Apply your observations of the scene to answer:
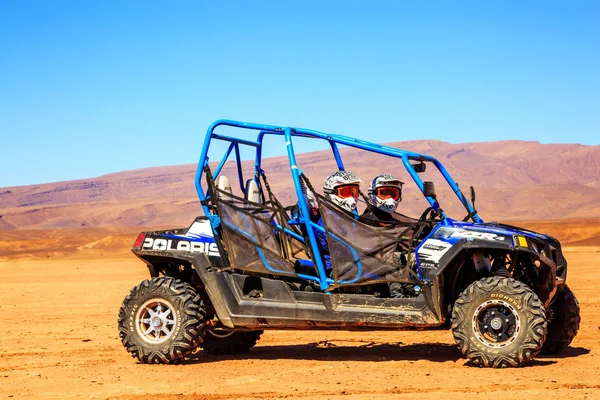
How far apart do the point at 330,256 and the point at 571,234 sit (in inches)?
1887

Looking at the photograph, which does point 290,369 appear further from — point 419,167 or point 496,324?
point 419,167

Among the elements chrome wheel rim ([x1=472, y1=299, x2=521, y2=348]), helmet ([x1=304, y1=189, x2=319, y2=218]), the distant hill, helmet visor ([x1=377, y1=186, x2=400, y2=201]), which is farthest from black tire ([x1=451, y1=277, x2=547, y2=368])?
the distant hill

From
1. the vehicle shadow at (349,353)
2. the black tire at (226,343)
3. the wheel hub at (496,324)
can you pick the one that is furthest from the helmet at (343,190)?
the black tire at (226,343)

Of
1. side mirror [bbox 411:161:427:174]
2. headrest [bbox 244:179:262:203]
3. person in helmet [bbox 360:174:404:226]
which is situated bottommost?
person in helmet [bbox 360:174:404:226]

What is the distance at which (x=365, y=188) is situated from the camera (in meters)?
115

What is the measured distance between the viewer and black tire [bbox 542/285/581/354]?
9227 mm

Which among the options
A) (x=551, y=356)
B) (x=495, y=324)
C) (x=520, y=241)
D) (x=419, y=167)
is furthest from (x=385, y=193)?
(x=551, y=356)

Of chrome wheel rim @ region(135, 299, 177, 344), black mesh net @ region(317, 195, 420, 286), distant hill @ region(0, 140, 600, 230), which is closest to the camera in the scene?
black mesh net @ region(317, 195, 420, 286)

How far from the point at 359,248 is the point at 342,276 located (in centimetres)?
33

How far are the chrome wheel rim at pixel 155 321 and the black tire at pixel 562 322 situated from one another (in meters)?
3.83

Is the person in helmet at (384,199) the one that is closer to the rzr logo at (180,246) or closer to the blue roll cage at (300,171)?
the blue roll cage at (300,171)

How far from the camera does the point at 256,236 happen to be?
932 centimetres

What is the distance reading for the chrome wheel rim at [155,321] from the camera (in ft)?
31.0

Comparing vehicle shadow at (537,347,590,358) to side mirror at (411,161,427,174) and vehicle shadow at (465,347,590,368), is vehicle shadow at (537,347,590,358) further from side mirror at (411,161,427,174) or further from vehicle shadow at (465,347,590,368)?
side mirror at (411,161,427,174)
